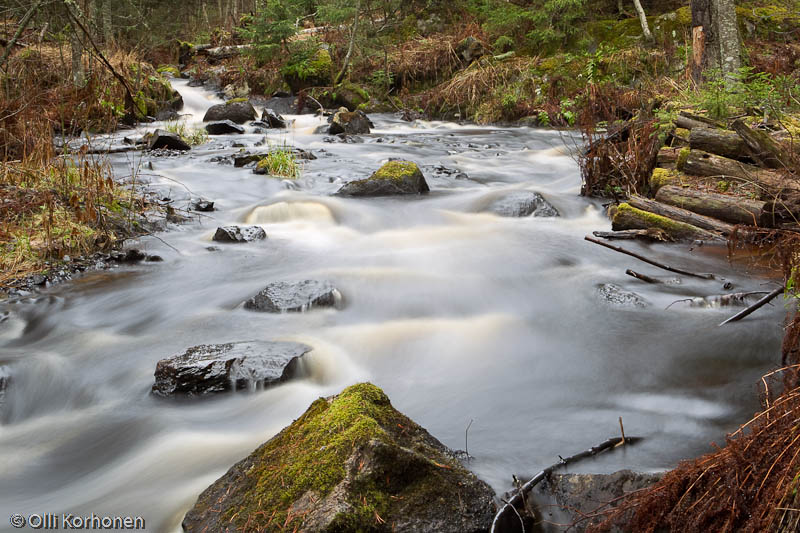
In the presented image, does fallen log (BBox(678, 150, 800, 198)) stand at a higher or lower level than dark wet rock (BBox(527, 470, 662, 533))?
higher

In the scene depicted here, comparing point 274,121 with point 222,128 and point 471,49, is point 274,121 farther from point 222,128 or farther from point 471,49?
point 471,49

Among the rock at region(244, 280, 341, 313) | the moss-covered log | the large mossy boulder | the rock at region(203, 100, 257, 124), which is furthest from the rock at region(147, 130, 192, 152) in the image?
the large mossy boulder

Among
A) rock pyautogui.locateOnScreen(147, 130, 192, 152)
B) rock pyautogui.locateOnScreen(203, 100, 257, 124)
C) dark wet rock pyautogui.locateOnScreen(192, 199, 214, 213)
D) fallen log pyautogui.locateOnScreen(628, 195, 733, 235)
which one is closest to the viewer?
fallen log pyautogui.locateOnScreen(628, 195, 733, 235)

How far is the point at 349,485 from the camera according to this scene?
221 centimetres

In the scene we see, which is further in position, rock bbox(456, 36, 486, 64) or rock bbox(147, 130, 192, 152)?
rock bbox(456, 36, 486, 64)

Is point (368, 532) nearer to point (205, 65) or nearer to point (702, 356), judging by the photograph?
point (702, 356)

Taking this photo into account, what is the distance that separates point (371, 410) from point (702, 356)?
2.66 m

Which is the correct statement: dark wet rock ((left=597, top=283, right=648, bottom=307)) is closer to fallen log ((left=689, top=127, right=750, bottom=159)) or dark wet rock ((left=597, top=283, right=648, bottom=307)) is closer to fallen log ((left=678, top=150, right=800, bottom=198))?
fallen log ((left=678, top=150, right=800, bottom=198))

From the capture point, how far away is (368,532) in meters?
2.16

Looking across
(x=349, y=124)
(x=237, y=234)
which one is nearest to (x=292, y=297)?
(x=237, y=234)

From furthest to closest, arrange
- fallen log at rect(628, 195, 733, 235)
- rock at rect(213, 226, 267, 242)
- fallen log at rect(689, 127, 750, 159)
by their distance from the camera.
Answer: rock at rect(213, 226, 267, 242) < fallen log at rect(689, 127, 750, 159) < fallen log at rect(628, 195, 733, 235)

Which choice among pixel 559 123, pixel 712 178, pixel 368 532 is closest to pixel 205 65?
pixel 559 123

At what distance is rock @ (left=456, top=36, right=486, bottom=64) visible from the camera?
17.3 m

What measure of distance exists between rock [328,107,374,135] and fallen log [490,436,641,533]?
38.7 ft
